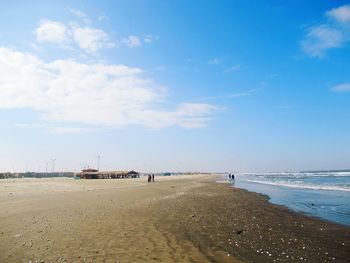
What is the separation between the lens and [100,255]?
914 centimetres

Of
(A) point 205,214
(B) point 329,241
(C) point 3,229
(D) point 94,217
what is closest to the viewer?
(B) point 329,241

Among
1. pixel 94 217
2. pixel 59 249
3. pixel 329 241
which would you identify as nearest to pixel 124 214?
pixel 94 217

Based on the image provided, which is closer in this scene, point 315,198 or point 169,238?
point 169,238

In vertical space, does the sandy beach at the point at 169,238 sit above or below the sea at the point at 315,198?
above

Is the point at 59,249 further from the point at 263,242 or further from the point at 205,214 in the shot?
the point at 205,214

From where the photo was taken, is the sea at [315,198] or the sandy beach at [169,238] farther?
the sea at [315,198]

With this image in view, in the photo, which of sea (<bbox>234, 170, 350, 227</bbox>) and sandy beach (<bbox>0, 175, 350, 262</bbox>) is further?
sea (<bbox>234, 170, 350, 227</bbox>)

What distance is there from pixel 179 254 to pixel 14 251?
5.35 metres

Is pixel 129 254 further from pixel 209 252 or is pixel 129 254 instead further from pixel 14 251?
pixel 14 251

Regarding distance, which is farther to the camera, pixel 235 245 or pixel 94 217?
pixel 94 217

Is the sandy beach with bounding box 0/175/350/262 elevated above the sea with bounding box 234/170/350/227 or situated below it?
above

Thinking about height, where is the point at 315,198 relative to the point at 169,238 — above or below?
below

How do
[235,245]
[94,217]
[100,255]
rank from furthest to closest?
1. [94,217]
2. [235,245]
3. [100,255]

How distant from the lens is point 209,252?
9.66 metres
